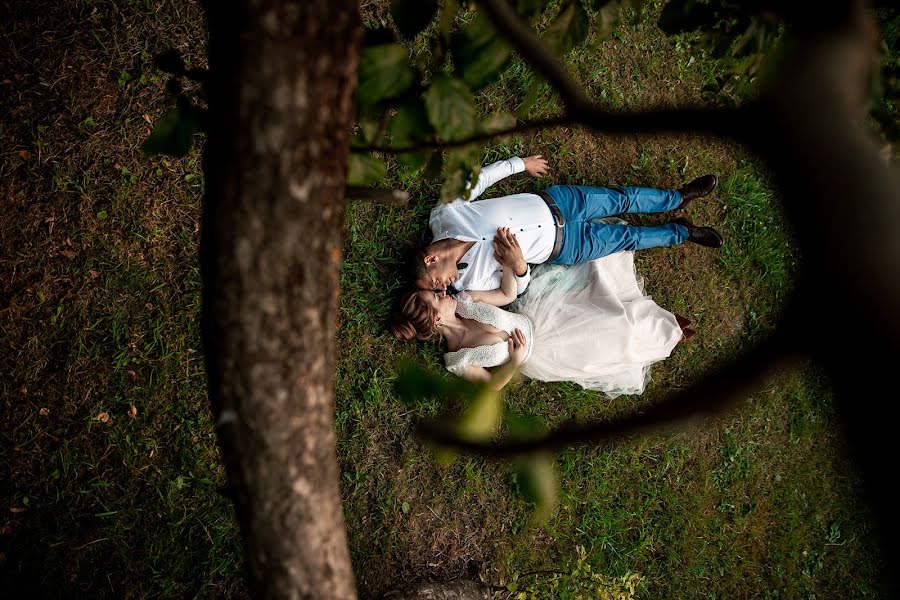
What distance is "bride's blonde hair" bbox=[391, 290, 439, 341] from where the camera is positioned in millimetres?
3982

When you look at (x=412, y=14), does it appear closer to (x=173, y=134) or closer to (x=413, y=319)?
(x=173, y=134)

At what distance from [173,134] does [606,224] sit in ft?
12.5

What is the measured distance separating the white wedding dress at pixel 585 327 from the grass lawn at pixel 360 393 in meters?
0.29

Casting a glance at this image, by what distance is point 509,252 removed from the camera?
4.11m

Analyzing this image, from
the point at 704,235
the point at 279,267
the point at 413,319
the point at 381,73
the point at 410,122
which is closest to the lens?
the point at 279,267

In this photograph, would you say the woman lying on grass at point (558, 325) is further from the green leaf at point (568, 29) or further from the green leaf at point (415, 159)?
the green leaf at point (568, 29)

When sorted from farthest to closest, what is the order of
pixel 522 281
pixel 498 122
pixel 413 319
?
1. pixel 522 281
2. pixel 413 319
3. pixel 498 122

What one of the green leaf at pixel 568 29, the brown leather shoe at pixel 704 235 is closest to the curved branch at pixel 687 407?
the green leaf at pixel 568 29

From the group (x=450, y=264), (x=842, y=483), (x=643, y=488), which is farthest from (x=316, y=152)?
(x=842, y=483)

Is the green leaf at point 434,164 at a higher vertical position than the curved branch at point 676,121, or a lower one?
higher

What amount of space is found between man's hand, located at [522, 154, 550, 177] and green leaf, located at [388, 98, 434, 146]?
3.44 metres

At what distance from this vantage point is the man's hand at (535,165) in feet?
14.8

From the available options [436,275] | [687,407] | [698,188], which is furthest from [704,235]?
[687,407]

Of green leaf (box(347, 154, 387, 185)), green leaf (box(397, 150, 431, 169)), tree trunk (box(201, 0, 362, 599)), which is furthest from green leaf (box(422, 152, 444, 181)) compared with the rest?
tree trunk (box(201, 0, 362, 599))
